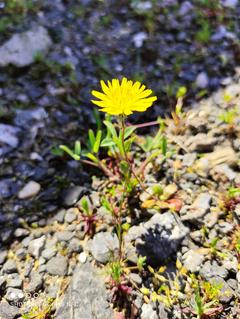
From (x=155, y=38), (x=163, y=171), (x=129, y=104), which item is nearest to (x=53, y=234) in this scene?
(x=163, y=171)

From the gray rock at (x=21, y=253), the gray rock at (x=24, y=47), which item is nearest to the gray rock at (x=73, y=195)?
the gray rock at (x=21, y=253)

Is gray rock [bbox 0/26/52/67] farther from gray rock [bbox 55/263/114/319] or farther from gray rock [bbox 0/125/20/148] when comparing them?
gray rock [bbox 55/263/114/319]

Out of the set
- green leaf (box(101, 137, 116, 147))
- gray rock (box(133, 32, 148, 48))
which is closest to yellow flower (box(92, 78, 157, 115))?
green leaf (box(101, 137, 116, 147))

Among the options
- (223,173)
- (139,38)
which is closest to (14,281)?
(223,173)

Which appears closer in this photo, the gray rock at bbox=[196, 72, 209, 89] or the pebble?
the pebble

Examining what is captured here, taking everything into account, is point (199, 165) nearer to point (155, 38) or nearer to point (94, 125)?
point (94, 125)

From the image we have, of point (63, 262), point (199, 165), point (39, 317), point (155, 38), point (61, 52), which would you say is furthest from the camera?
point (155, 38)

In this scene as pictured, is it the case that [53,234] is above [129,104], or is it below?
below
